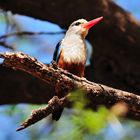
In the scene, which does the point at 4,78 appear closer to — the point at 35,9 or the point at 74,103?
the point at 35,9

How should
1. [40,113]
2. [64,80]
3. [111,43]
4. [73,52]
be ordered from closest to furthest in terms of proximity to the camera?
[40,113], [64,80], [73,52], [111,43]

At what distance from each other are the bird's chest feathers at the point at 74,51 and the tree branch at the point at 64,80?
0.59 m

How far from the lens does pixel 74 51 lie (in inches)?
131

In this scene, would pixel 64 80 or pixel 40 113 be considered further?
pixel 64 80

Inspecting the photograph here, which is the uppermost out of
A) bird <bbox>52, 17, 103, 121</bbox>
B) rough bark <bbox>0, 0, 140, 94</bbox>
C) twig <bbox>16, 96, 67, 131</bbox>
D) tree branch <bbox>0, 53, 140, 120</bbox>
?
rough bark <bbox>0, 0, 140, 94</bbox>

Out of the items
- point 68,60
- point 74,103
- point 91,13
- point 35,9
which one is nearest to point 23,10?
point 35,9

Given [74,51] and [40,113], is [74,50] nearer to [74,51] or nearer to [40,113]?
[74,51]

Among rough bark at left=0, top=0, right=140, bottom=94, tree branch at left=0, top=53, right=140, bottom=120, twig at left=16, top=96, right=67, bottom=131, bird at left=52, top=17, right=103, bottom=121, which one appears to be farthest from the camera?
rough bark at left=0, top=0, right=140, bottom=94

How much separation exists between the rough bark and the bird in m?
0.49

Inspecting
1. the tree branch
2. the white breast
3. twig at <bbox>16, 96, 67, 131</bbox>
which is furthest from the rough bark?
twig at <bbox>16, 96, 67, 131</bbox>

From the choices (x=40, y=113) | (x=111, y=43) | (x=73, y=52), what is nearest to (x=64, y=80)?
(x=40, y=113)

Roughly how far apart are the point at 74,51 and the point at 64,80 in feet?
3.50

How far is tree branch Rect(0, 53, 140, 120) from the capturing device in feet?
6.88

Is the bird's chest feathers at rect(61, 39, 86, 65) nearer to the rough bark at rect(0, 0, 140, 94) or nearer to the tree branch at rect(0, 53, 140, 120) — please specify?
the tree branch at rect(0, 53, 140, 120)
